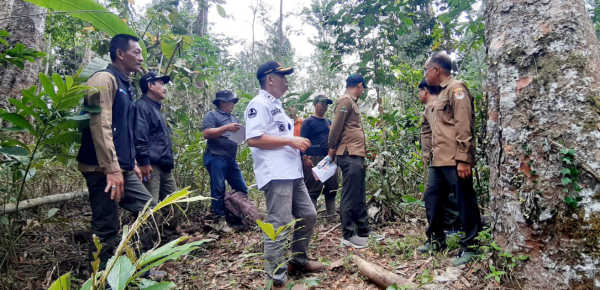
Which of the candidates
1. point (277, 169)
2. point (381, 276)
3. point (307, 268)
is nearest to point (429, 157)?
point (381, 276)

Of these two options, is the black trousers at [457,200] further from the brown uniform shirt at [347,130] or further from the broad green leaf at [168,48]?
the broad green leaf at [168,48]

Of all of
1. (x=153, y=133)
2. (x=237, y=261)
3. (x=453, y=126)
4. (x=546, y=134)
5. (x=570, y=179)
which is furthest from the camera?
(x=153, y=133)

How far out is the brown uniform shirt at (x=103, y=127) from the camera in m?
2.48

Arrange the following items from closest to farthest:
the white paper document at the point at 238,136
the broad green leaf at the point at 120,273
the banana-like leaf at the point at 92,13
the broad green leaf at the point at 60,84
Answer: the broad green leaf at the point at 120,273, the banana-like leaf at the point at 92,13, the broad green leaf at the point at 60,84, the white paper document at the point at 238,136

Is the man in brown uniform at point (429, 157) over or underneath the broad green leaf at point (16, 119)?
underneath

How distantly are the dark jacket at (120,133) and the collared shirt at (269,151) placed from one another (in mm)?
993

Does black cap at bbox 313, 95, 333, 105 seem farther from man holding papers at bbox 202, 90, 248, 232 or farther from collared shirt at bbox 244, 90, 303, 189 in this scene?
collared shirt at bbox 244, 90, 303, 189

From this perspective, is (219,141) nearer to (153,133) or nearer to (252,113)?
(153,133)

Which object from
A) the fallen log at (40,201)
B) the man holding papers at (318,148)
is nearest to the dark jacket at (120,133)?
the fallen log at (40,201)

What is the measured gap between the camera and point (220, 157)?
4871 millimetres

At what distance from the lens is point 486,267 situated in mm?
2484

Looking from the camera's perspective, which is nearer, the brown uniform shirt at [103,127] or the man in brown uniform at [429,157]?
the brown uniform shirt at [103,127]

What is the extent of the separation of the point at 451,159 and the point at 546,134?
1.00m

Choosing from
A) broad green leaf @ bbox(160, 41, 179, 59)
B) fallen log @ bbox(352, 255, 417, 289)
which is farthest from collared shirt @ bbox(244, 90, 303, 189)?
broad green leaf @ bbox(160, 41, 179, 59)
